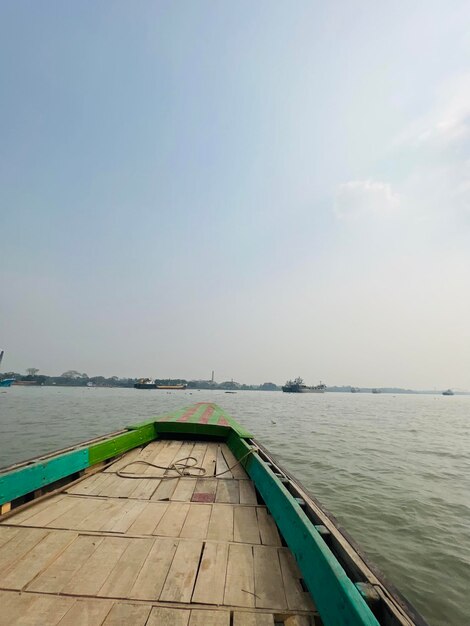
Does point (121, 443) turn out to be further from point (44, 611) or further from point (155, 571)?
point (44, 611)

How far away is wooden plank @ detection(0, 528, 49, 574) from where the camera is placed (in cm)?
248

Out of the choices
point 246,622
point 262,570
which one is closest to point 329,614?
point 246,622

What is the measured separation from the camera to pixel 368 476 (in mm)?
8430

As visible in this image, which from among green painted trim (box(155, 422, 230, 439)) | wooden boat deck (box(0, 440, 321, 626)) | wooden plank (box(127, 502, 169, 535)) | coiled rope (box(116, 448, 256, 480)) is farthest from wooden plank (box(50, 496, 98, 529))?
green painted trim (box(155, 422, 230, 439))

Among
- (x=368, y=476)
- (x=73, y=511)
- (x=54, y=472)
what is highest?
(x=54, y=472)

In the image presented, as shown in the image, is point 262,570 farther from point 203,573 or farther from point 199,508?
point 199,508

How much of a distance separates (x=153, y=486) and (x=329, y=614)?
3.24 m

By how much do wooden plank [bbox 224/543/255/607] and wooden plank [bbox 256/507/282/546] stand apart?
25 cm

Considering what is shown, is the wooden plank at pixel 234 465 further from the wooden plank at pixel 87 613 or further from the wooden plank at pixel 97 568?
the wooden plank at pixel 87 613

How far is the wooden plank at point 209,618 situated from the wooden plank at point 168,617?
1.6 inches

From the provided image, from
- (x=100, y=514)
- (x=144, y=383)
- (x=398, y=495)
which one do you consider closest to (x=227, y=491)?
(x=100, y=514)

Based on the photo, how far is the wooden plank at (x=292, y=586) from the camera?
2.09 metres

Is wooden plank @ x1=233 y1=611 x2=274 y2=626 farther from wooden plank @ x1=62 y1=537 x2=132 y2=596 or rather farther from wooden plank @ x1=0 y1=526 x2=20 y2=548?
wooden plank @ x1=0 y1=526 x2=20 y2=548

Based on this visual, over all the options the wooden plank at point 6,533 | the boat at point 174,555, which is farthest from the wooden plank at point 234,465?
the wooden plank at point 6,533
